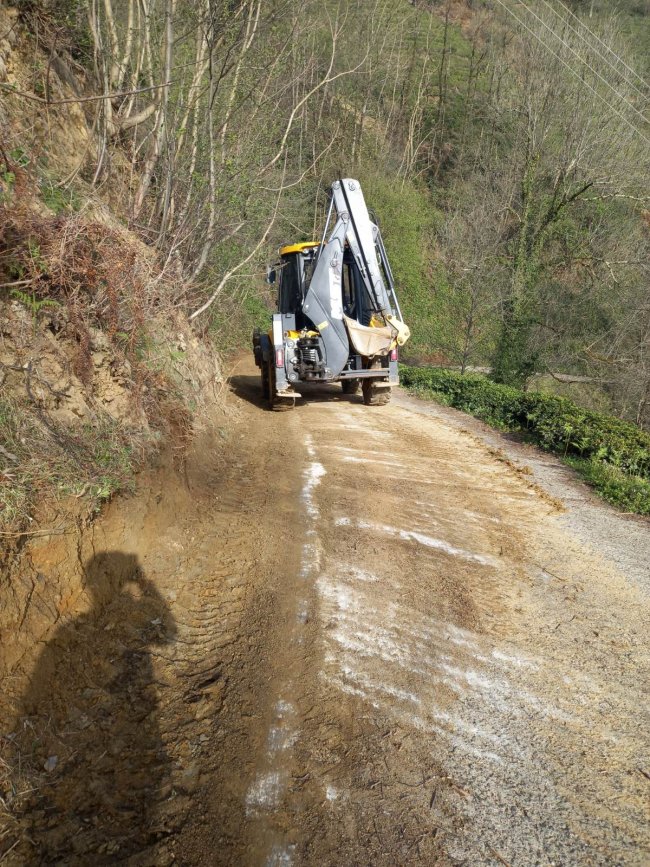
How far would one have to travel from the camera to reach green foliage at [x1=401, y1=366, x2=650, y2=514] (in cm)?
763

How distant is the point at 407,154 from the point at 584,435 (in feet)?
96.8

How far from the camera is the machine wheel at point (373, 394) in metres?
11.5

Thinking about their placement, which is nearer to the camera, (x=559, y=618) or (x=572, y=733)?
(x=572, y=733)

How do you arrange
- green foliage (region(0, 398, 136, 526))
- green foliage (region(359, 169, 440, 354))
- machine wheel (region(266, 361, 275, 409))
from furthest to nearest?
green foliage (region(359, 169, 440, 354)) → machine wheel (region(266, 361, 275, 409)) → green foliage (region(0, 398, 136, 526))

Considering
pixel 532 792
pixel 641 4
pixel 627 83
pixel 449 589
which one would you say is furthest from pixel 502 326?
pixel 641 4

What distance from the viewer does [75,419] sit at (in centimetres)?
460

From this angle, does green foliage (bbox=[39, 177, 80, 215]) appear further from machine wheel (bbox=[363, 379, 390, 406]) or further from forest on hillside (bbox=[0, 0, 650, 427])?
machine wheel (bbox=[363, 379, 390, 406])

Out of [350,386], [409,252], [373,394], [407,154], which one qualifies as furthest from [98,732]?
[407,154]

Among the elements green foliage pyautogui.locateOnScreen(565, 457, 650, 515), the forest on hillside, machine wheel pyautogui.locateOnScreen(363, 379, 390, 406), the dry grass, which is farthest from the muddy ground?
machine wheel pyautogui.locateOnScreen(363, 379, 390, 406)

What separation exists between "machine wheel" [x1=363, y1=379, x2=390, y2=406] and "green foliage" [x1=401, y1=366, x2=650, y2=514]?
7.38 ft

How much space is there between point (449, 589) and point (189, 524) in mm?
2436

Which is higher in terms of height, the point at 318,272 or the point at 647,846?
the point at 318,272

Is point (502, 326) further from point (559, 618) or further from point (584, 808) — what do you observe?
point (584, 808)

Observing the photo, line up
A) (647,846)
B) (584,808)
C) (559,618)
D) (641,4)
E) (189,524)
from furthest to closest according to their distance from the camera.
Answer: (641,4) < (189,524) < (559,618) < (584,808) < (647,846)
